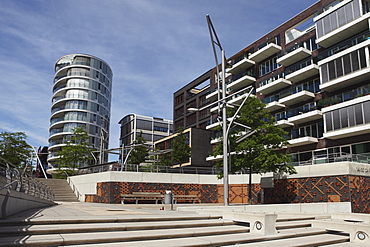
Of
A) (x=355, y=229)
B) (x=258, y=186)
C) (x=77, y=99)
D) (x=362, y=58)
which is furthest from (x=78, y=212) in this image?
(x=77, y=99)

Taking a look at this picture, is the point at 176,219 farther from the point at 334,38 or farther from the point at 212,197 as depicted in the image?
the point at 334,38

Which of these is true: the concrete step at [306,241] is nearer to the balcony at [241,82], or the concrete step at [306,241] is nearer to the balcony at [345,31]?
the balcony at [345,31]

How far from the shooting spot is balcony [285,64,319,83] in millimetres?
37200

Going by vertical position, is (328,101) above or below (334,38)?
below

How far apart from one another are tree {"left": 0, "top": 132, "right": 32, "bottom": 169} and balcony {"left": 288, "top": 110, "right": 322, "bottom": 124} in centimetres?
3324

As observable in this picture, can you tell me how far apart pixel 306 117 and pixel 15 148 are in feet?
117

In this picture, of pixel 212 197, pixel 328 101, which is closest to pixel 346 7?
pixel 328 101

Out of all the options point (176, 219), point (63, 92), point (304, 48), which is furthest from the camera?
point (63, 92)

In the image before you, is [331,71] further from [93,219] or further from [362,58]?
[93,219]

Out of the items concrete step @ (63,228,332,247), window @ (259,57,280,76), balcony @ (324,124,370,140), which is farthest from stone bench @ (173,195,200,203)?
window @ (259,57,280,76)

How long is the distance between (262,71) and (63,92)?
50495mm

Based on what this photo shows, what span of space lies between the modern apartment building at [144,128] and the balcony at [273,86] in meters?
48.9

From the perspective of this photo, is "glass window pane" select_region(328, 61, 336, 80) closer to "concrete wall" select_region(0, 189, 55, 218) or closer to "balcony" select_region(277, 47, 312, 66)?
"balcony" select_region(277, 47, 312, 66)

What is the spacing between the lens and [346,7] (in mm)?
34031
